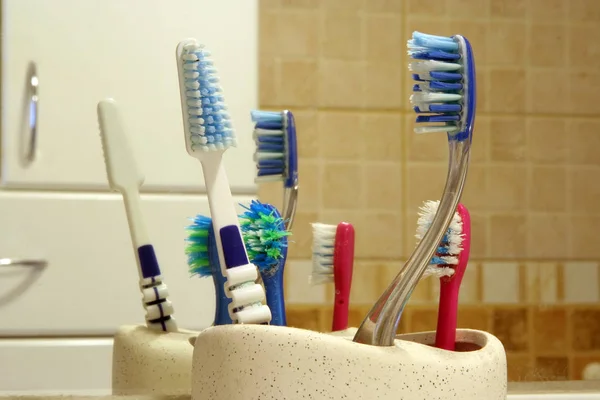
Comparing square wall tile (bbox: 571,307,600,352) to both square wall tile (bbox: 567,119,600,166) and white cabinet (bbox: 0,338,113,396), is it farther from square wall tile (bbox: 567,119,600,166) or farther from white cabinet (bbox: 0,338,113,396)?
white cabinet (bbox: 0,338,113,396)

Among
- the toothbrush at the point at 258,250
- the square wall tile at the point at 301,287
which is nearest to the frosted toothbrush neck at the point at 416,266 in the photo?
the toothbrush at the point at 258,250

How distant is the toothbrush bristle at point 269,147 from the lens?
0.57 metres

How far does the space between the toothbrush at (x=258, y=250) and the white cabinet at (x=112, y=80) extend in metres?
0.07

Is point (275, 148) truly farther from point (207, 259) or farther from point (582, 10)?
point (582, 10)

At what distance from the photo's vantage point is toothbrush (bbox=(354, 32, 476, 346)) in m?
0.35

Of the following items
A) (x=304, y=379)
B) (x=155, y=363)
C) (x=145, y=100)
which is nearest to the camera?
(x=304, y=379)

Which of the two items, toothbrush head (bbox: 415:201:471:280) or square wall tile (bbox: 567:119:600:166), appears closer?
toothbrush head (bbox: 415:201:471:280)

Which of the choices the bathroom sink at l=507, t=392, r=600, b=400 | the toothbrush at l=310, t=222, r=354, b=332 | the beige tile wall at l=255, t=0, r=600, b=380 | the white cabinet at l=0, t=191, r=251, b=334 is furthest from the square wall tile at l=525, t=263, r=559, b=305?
the white cabinet at l=0, t=191, r=251, b=334

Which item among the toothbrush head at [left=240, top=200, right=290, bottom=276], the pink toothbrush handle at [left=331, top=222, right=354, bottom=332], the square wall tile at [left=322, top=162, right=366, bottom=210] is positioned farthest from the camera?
the square wall tile at [left=322, top=162, right=366, bottom=210]

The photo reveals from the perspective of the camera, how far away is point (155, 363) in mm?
486

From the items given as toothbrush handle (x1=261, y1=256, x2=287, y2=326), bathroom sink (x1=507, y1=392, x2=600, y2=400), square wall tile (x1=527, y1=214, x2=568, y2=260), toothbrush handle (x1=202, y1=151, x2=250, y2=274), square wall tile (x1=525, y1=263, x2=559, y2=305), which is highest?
toothbrush handle (x1=202, y1=151, x2=250, y2=274)

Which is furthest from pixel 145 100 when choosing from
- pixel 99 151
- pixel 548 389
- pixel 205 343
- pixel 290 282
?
pixel 548 389

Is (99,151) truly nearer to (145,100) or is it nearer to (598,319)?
(145,100)

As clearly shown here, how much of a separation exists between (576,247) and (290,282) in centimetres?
29
